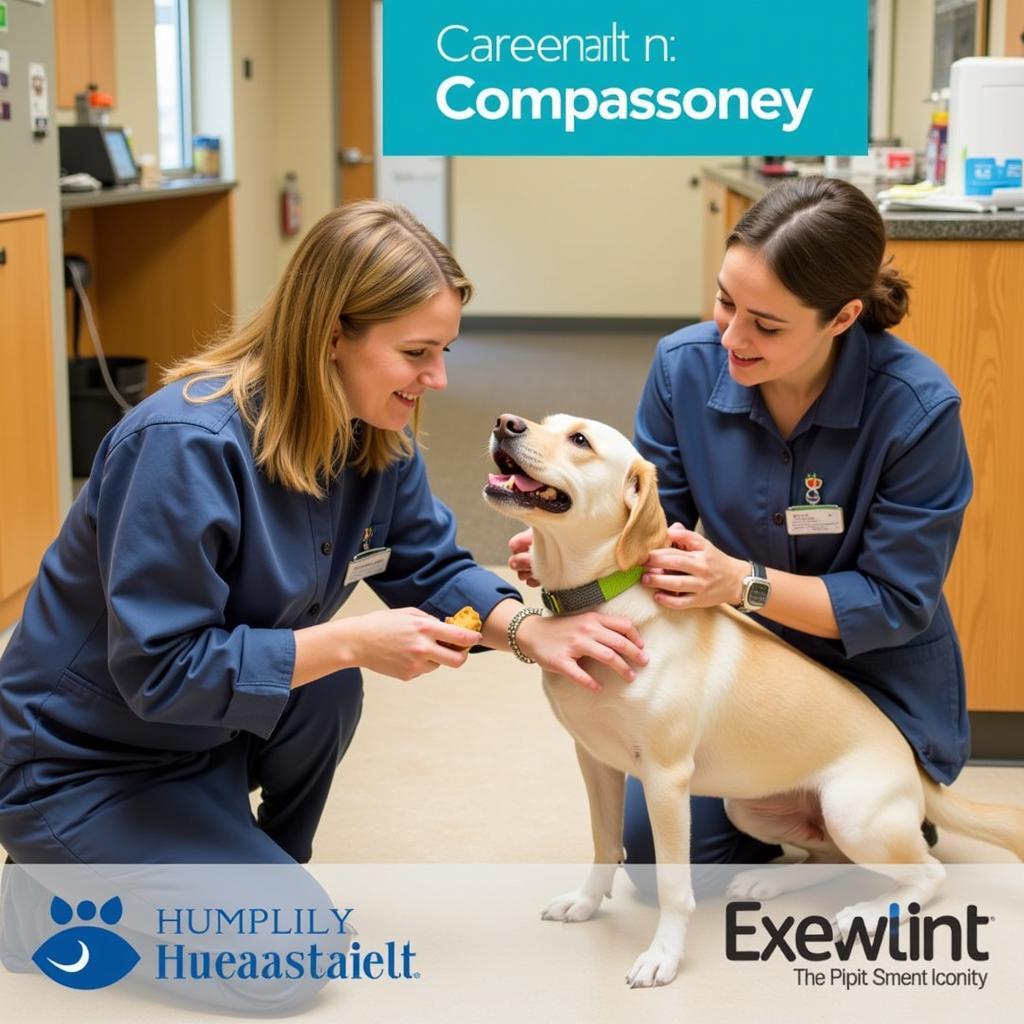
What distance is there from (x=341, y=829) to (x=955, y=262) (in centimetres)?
142

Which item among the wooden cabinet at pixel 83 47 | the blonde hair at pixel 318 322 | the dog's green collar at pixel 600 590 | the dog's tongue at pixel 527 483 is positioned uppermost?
the wooden cabinet at pixel 83 47

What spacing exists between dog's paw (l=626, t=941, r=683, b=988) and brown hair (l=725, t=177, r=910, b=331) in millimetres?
828

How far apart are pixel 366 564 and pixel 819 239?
71cm

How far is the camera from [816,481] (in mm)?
1925

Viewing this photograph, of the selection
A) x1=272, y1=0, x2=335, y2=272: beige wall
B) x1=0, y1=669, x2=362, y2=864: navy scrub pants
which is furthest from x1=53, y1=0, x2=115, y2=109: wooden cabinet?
x1=0, y1=669, x2=362, y2=864: navy scrub pants

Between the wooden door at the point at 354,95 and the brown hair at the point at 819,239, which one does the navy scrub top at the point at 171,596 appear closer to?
the brown hair at the point at 819,239

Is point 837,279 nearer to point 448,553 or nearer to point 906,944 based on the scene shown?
point 448,553

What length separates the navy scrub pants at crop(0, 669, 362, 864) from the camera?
5.50 ft

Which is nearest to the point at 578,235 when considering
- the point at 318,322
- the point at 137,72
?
the point at 137,72

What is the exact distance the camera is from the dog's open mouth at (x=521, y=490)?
5.29 feet

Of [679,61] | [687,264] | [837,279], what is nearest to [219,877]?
[837,279]

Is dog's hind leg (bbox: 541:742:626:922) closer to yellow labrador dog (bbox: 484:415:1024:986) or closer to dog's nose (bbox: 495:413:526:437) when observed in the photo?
yellow labrador dog (bbox: 484:415:1024:986)

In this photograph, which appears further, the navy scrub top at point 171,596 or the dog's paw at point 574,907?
the dog's paw at point 574,907

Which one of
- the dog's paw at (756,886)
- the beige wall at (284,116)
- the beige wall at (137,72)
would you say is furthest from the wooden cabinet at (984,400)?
the beige wall at (284,116)
